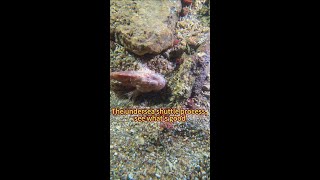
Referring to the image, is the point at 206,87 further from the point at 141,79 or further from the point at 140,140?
the point at 140,140

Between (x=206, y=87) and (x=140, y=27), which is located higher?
(x=140, y=27)

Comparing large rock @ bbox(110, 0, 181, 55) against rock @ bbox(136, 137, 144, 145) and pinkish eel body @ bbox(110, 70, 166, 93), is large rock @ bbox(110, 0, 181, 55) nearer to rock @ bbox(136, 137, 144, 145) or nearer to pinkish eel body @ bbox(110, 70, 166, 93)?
pinkish eel body @ bbox(110, 70, 166, 93)

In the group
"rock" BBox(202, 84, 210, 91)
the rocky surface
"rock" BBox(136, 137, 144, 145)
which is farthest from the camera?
"rock" BBox(202, 84, 210, 91)

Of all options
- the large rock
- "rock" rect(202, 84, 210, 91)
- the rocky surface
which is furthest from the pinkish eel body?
"rock" rect(202, 84, 210, 91)

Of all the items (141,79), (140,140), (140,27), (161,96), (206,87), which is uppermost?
(140,27)

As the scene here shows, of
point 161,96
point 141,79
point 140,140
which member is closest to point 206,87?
point 161,96

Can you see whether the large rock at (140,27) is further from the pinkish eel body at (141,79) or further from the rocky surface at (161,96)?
the pinkish eel body at (141,79)

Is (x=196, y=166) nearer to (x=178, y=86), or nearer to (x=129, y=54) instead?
(x=178, y=86)
